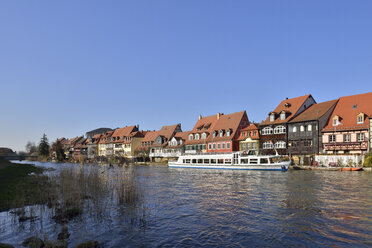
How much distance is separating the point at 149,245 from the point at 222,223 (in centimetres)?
475

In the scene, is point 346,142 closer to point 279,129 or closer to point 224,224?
point 279,129

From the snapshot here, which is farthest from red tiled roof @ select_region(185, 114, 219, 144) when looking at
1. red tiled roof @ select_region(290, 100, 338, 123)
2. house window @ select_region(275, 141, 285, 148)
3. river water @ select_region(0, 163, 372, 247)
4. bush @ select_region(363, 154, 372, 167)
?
river water @ select_region(0, 163, 372, 247)

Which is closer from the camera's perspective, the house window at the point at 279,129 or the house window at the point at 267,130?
the house window at the point at 279,129

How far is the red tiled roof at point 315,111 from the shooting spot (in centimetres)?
5976

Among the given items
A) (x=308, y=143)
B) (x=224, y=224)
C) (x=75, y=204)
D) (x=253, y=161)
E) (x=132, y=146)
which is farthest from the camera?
(x=132, y=146)

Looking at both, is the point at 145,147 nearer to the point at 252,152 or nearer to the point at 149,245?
the point at 252,152

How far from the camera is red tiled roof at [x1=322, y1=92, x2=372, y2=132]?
53844 mm

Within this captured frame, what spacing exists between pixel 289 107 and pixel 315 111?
7.21 meters

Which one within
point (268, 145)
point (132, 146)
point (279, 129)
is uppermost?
point (279, 129)

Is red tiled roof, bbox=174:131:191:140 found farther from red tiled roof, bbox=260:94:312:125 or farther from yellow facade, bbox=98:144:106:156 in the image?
yellow facade, bbox=98:144:106:156

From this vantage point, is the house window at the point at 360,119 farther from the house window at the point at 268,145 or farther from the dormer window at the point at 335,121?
the house window at the point at 268,145

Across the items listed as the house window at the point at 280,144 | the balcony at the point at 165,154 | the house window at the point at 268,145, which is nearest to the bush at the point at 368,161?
the house window at the point at 280,144

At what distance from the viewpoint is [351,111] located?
187 ft

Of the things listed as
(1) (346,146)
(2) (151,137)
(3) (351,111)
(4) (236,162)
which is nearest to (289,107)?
(3) (351,111)
